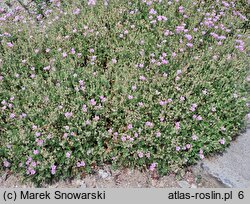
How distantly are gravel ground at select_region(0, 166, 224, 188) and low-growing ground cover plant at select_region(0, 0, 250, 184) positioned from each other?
0.12 metres

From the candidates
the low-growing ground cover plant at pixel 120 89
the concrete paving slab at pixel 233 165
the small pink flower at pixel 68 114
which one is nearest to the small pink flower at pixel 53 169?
the low-growing ground cover plant at pixel 120 89

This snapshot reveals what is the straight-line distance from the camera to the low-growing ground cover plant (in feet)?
14.4

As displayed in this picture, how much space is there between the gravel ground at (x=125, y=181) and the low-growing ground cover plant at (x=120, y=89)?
12cm

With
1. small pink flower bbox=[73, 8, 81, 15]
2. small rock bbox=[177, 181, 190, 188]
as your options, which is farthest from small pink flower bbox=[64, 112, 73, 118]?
small pink flower bbox=[73, 8, 81, 15]

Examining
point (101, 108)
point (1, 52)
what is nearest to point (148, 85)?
point (101, 108)

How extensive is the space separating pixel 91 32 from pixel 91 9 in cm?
78

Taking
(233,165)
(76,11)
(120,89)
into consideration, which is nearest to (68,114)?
(120,89)

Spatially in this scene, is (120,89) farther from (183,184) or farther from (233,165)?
(233,165)

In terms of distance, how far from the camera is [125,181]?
4445 millimetres

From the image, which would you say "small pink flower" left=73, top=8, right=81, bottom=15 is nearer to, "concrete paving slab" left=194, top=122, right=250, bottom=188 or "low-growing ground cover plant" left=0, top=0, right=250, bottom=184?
"low-growing ground cover plant" left=0, top=0, right=250, bottom=184

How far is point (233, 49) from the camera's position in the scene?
5.68 meters

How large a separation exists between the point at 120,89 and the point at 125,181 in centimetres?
127

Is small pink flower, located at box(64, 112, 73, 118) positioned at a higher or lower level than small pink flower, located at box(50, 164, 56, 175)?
higher

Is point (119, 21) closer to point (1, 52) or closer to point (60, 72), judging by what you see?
point (60, 72)
